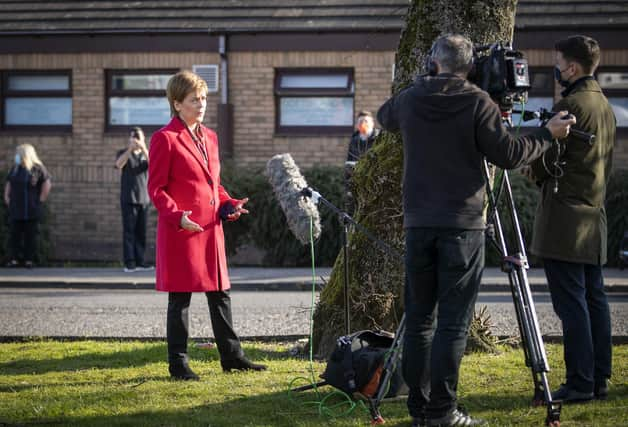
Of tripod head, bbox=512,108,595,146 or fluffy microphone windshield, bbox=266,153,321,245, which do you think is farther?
fluffy microphone windshield, bbox=266,153,321,245

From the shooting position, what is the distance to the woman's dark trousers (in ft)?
51.4

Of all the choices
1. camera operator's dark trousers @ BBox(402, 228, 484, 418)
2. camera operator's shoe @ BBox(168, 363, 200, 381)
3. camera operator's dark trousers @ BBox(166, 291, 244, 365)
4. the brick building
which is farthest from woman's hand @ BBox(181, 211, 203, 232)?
the brick building

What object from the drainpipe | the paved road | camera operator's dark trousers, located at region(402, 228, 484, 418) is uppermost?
the drainpipe

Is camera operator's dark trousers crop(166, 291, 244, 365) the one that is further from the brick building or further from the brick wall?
the brick wall

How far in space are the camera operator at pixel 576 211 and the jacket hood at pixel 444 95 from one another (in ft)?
3.19

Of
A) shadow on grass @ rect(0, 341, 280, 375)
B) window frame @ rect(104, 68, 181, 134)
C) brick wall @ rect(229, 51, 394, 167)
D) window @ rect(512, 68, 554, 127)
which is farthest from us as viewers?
window frame @ rect(104, 68, 181, 134)

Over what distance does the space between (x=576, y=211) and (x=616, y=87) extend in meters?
12.3

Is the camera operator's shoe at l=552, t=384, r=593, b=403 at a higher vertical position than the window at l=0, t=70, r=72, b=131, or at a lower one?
lower

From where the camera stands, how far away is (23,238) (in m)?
15.9

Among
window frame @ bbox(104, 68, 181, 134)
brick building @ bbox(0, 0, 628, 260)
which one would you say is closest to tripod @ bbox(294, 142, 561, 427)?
brick building @ bbox(0, 0, 628, 260)

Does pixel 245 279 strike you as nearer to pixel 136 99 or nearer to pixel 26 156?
pixel 26 156

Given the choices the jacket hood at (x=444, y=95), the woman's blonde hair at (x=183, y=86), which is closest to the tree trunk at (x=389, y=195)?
the woman's blonde hair at (x=183, y=86)

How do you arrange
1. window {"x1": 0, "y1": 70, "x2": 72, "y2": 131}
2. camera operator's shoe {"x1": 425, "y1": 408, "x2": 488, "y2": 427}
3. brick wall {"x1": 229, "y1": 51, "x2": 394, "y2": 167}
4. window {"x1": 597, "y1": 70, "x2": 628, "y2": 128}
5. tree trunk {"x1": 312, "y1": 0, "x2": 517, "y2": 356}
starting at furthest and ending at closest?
window {"x1": 0, "y1": 70, "x2": 72, "y2": 131}
brick wall {"x1": 229, "y1": 51, "x2": 394, "y2": 167}
window {"x1": 597, "y1": 70, "x2": 628, "y2": 128}
tree trunk {"x1": 312, "y1": 0, "x2": 517, "y2": 356}
camera operator's shoe {"x1": 425, "y1": 408, "x2": 488, "y2": 427}

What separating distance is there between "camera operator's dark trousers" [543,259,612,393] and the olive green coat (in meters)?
0.11
